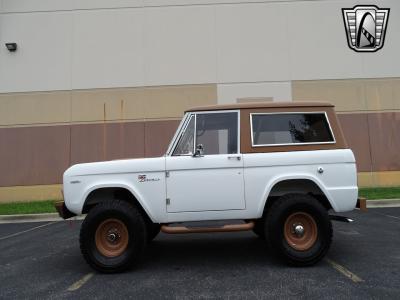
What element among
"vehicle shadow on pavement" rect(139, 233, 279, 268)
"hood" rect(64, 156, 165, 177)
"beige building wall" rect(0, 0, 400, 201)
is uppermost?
"beige building wall" rect(0, 0, 400, 201)

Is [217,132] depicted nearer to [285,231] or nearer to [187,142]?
[187,142]

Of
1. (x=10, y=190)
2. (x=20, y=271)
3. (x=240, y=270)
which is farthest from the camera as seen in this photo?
(x=10, y=190)

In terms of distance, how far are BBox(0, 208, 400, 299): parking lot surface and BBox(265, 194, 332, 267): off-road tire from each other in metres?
0.18

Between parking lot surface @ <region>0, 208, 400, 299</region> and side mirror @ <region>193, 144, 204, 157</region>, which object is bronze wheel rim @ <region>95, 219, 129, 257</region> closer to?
parking lot surface @ <region>0, 208, 400, 299</region>

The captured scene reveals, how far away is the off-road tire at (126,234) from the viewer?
4871 mm

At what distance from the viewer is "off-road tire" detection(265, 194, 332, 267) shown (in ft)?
15.9

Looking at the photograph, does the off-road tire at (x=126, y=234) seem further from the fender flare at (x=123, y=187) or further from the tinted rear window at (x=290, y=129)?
the tinted rear window at (x=290, y=129)

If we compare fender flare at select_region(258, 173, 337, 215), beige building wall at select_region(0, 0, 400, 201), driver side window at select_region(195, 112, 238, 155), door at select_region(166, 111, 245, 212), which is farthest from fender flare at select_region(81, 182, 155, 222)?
beige building wall at select_region(0, 0, 400, 201)

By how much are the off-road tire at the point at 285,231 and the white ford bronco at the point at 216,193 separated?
0.01 m

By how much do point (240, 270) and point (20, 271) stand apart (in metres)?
3.19

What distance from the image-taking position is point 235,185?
5.00m

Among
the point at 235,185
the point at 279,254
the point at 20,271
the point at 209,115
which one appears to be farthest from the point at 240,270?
the point at 20,271

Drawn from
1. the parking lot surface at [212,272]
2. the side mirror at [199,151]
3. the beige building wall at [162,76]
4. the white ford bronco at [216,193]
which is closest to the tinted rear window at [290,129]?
the white ford bronco at [216,193]

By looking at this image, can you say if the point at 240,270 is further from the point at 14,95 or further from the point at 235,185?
the point at 14,95
